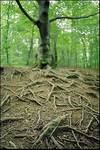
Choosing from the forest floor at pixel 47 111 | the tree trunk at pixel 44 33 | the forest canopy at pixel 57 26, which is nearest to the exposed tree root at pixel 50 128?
the forest floor at pixel 47 111

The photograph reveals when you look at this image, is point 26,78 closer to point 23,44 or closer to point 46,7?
point 46,7

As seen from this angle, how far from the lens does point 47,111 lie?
255 inches

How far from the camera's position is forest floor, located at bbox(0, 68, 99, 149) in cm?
536

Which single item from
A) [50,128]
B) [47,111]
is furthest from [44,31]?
[50,128]

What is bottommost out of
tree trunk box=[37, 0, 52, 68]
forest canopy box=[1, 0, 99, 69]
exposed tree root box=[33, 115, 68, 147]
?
exposed tree root box=[33, 115, 68, 147]

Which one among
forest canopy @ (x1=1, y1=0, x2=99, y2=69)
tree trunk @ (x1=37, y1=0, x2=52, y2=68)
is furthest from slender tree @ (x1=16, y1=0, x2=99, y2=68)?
forest canopy @ (x1=1, y1=0, x2=99, y2=69)

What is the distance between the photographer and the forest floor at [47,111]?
17.6 ft

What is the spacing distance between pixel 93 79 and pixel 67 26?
516 inches

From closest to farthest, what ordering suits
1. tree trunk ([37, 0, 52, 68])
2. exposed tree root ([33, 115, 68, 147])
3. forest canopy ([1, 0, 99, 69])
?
exposed tree root ([33, 115, 68, 147]) → tree trunk ([37, 0, 52, 68]) → forest canopy ([1, 0, 99, 69])

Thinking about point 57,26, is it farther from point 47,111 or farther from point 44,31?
point 47,111

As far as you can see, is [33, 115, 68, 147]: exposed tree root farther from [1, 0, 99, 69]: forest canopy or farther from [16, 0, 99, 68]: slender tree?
[1, 0, 99, 69]: forest canopy

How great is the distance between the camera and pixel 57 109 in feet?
21.8

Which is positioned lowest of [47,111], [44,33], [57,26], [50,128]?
[50,128]

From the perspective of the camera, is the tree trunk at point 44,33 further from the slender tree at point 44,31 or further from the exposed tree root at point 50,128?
the exposed tree root at point 50,128
